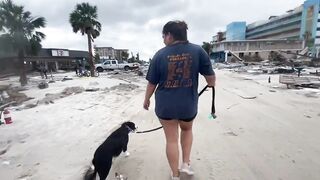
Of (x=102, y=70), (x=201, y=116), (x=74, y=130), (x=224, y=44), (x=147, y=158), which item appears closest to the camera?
(x=147, y=158)

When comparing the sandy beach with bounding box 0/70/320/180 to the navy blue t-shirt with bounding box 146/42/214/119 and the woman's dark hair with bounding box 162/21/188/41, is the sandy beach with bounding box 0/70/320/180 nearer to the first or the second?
the navy blue t-shirt with bounding box 146/42/214/119

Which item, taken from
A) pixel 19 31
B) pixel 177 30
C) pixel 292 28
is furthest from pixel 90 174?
pixel 292 28

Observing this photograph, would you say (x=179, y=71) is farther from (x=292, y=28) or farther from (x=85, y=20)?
(x=292, y=28)

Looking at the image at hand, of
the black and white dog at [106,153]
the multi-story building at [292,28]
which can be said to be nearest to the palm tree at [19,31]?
the black and white dog at [106,153]

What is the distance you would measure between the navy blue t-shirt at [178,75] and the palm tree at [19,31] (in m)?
18.9

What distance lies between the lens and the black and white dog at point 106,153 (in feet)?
9.33

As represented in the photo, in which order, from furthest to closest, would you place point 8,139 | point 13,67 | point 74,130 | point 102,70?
point 102,70 < point 13,67 < point 74,130 < point 8,139

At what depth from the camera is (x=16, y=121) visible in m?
6.38

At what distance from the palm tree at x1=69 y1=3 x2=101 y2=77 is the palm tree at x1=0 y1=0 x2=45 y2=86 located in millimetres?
7708

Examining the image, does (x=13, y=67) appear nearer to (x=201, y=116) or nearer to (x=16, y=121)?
(x=16, y=121)

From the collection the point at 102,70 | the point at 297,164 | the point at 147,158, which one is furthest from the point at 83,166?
the point at 102,70

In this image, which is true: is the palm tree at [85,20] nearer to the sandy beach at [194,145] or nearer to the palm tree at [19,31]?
the palm tree at [19,31]

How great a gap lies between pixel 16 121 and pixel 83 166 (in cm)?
392

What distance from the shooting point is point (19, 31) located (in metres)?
18.5
